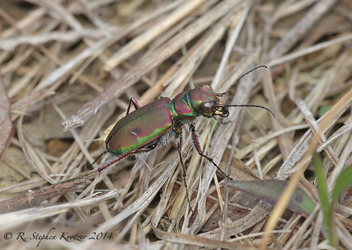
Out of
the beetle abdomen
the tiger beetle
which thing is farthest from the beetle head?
the beetle abdomen

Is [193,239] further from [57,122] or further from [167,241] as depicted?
[57,122]

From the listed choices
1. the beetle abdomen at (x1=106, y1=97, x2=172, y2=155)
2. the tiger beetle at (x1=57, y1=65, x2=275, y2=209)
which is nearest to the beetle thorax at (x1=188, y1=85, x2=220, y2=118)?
the tiger beetle at (x1=57, y1=65, x2=275, y2=209)

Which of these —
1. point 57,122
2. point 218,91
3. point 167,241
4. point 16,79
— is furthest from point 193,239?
point 16,79

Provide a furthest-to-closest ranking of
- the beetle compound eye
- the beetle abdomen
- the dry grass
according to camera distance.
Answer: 1. the beetle compound eye
2. the beetle abdomen
3. the dry grass

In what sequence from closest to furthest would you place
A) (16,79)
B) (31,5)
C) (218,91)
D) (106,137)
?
(106,137) → (218,91) → (16,79) → (31,5)

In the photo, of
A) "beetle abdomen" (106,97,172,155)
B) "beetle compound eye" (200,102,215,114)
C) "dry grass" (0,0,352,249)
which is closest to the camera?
"dry grass" (0,0,352,249)

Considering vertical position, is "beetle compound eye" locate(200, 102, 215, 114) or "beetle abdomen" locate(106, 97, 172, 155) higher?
"beetle abdomen" locate(106, 97, 172, 155)

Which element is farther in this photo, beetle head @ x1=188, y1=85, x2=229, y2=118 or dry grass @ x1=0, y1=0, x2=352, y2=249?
beetle head @ x1=188, y1=85, x2=229, y2=118

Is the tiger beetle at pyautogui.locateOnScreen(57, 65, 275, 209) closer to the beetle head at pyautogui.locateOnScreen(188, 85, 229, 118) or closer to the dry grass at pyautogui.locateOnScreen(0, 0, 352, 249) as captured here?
the beetle head at pyautogui.locateOnScreen(188, 85, 229, 118)
